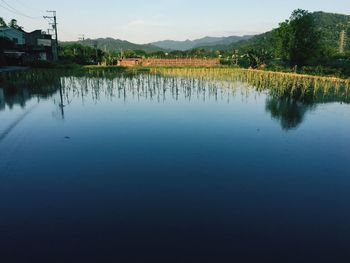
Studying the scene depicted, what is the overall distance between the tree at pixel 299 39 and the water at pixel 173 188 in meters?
32.2

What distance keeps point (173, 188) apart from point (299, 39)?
42.6 metres

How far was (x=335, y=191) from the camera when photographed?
23.6ft

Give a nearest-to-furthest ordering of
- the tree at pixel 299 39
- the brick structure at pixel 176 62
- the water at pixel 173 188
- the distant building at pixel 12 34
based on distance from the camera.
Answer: the water at pixel 173 188, the tree at pixel 299 39, the distant building at pixel 12 34, the brick structure at pixel 176 62

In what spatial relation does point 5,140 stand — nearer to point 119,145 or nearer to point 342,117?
point 119,145

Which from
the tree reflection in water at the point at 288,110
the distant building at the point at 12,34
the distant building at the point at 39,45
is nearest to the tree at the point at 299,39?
the tree reflection in water at the point at 288,110

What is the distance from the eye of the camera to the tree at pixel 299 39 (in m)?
43.1

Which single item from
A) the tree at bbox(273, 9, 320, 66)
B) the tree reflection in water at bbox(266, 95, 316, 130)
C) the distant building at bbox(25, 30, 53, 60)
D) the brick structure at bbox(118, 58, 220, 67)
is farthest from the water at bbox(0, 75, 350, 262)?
the brick structure at bbox(118, 58, 220, 67)

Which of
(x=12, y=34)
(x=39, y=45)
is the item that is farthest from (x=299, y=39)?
(x=12, y=34)

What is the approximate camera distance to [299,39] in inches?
1694

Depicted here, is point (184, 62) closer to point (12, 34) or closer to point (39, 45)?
point (39, 45)

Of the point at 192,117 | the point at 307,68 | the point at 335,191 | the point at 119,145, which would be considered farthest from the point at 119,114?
the point at 307,68

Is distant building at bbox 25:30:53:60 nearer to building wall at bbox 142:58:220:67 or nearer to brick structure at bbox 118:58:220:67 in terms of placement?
brick structure at bbox 118:58:220:67

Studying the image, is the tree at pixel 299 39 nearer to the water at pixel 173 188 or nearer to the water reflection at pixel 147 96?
the water reflection at pixel 147 96

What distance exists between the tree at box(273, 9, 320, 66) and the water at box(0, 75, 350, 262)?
32189mm
